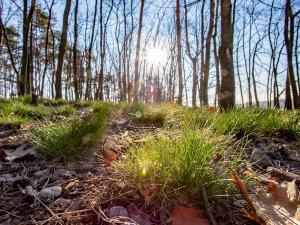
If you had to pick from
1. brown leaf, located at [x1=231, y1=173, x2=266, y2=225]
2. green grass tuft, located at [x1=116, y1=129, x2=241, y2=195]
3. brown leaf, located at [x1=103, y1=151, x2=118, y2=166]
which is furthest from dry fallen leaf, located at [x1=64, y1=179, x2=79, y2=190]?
brown leaf, located at [x1=231, y1=173, x2=266, y2=225]

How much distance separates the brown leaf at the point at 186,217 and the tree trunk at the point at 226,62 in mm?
4059

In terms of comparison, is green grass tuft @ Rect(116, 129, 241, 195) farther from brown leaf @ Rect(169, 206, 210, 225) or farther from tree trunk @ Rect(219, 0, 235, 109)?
tree trunk @ Rect(219, 0, 235, 109)

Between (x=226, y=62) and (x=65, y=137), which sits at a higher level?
(x=226, y=62)

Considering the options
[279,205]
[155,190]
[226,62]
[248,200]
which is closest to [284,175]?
[279,205]

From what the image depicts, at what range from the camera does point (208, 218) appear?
4.11ft

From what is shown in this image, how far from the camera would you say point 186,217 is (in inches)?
49.5

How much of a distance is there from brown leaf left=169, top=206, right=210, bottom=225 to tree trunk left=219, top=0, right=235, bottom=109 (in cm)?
406

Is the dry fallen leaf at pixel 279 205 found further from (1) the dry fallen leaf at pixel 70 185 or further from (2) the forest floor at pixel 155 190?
(1) the dry fallen leaf at pixel 70 185

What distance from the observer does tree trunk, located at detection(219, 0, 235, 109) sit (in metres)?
Answer: 5.12

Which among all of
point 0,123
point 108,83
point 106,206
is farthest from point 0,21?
point 108,83

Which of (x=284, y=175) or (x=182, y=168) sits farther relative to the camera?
(x=284, y=175)

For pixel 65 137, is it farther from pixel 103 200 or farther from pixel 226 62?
pixel 226 62

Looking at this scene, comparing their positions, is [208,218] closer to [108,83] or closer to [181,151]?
[181,151]

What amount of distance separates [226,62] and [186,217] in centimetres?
432
